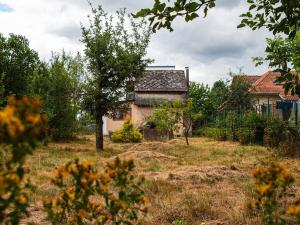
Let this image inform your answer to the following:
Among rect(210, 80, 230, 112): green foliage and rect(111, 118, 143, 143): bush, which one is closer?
rect(111, 118, 143, 143): bush

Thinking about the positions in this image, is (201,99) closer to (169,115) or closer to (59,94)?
(169,115)

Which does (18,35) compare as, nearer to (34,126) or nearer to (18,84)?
(18,84)

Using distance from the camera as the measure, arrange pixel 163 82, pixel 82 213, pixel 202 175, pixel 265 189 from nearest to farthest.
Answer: pixel 265 189 < pixel 82 213 < pixel 202 175 < pixel 163 82

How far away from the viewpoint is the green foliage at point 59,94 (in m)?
24.1

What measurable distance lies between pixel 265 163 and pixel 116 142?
57.9ft

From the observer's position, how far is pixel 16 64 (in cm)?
2802

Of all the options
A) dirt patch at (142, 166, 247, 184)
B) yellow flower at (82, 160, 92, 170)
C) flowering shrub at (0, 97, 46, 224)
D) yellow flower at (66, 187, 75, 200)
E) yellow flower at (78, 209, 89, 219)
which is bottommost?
dirt patch at (142, 166, 247, 184)

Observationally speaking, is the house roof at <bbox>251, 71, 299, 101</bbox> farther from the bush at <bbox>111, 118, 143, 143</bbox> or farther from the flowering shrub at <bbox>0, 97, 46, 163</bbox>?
the flowering shrub at <bbox>0, 97, 46, 163</bbox>

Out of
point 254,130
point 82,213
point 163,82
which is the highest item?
point 163,82

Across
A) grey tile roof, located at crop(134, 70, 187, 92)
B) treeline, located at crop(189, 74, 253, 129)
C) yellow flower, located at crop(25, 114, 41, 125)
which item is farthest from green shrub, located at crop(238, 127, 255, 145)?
yellow flower, located at crop(25, 114, 41, 125)

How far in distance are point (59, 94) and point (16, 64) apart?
4.50 m

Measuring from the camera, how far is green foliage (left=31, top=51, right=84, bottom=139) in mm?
24062

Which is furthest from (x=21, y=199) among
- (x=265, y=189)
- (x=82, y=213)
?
(x=265, y=189)

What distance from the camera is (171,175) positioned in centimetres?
1025
